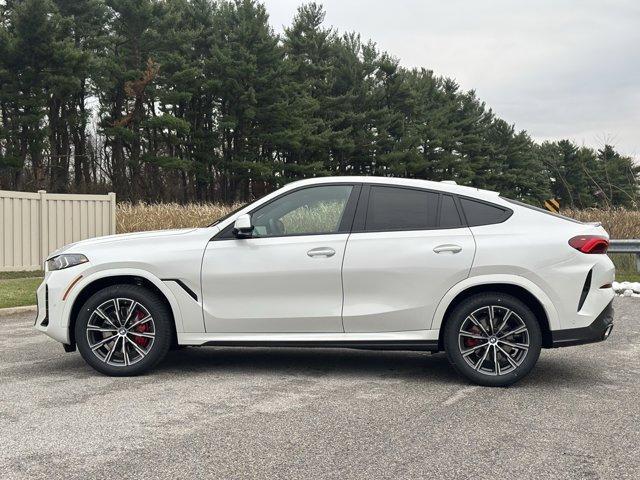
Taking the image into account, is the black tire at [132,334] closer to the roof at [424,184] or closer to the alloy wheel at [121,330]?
the alloy wheel at [121,330]

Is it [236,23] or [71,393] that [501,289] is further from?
[236,23]

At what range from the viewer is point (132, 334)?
6.52 metres

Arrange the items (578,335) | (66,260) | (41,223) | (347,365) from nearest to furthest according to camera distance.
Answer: (578,335)
(66,260)
(347,365)
(41,223)

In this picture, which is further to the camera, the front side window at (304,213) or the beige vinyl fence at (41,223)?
the beige vinyl fence at (41,223)

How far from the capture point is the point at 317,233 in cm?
648

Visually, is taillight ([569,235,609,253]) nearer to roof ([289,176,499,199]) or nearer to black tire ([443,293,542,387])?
black tire ([443,293,542,387])

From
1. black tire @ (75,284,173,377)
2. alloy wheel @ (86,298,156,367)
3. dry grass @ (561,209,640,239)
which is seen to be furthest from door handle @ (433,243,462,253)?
dry grass @ (561,209,640,239)

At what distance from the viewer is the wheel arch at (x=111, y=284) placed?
6.47 m

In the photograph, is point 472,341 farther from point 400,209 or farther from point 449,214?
Result: point 400,209

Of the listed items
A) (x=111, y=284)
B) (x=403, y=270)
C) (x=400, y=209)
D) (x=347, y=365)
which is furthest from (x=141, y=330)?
(x=400, y=209)

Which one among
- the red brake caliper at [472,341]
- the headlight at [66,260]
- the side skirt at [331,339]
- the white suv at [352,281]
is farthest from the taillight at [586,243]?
the headlight at [66,260]

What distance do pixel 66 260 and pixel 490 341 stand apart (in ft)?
12.5

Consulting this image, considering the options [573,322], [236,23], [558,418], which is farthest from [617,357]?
[236,23]

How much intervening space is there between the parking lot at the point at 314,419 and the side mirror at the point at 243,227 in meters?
1.29
